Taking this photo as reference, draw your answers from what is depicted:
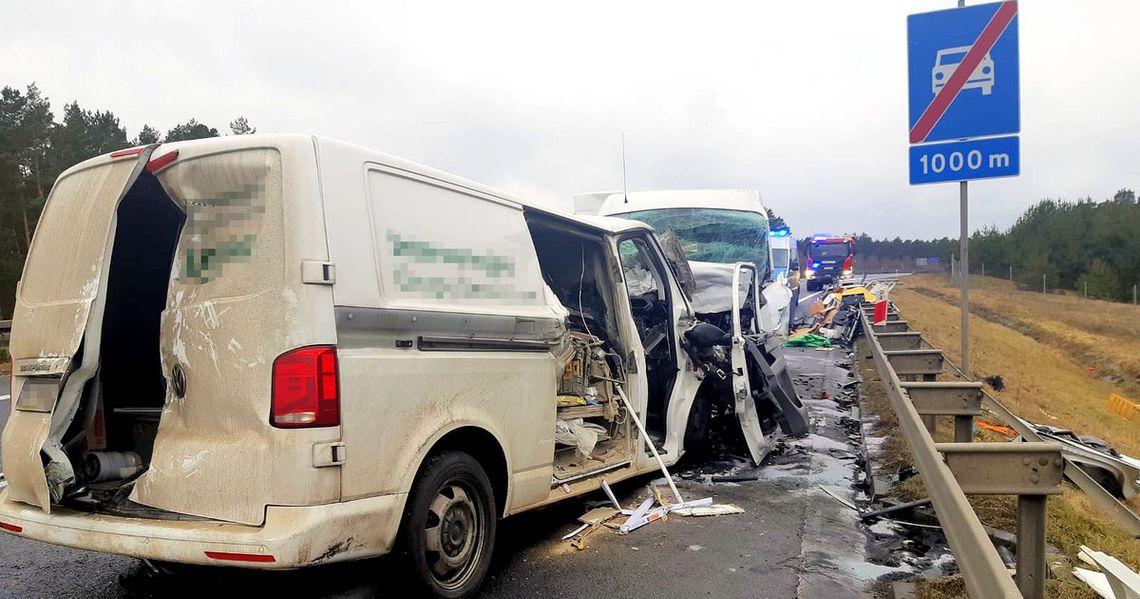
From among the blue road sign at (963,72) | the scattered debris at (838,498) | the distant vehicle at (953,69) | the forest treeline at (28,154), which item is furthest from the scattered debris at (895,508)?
the forest treeline at (28,154)

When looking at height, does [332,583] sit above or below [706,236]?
below

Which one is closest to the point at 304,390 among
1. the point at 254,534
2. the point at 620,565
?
the point at 254,534

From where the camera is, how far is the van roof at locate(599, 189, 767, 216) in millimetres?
11633

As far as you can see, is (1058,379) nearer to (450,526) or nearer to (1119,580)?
(1119,580)

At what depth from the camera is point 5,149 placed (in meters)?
27.6

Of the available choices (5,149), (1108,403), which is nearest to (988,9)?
(1108,403)

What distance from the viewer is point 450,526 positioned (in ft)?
11.5

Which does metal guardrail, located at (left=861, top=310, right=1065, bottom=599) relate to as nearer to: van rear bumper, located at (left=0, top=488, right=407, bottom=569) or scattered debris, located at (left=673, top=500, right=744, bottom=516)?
scattered debris, located at (left=673, top=500, right=744, bottom=516)

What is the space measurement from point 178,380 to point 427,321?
1.04 metres

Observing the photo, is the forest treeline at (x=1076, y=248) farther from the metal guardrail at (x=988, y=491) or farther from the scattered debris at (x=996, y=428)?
the metal guardrail at (x=988, y=491)

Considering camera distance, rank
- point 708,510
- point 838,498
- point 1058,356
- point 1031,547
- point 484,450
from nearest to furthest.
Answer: point 1031,547
point 484,450
point 708,510
point 838,498
point 1058,356

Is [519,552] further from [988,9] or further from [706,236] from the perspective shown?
Answer: [706,236]

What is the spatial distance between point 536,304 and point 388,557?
5.00ft

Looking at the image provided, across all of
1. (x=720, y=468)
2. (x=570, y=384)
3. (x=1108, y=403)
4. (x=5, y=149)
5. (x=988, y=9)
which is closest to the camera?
(x=570, y=384)
